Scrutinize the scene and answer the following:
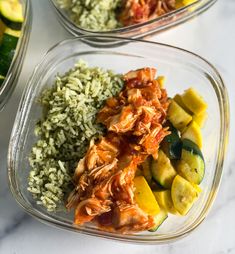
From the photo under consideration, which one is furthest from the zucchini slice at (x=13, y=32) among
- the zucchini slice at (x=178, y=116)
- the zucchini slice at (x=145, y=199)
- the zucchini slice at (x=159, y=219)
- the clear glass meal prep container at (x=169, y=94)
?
the zucchini slice at (x=159, y=219)

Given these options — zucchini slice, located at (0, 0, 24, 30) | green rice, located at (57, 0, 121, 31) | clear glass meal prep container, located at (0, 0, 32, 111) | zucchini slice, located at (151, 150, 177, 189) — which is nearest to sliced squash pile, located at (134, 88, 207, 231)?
zucchini slice, located at (151, 150, 177, 189)

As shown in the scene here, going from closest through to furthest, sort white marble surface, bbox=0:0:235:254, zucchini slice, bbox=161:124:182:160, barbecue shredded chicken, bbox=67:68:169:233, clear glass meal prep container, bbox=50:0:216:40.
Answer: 1. barbecue shredded chicken, bbox=67:68:169:233
2. zucchini slice, bbox=161:124:182:160
3. white marble surface, bbox=0:0:235:254
4. clear glass meal prep container, bbox=50:0:216:40

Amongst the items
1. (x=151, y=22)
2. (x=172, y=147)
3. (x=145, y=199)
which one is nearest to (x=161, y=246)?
(x=145, y=199)

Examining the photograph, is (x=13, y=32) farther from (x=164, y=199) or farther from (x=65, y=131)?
(x=164, y=199)

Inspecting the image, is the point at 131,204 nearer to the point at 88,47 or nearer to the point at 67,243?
the point at 67,243

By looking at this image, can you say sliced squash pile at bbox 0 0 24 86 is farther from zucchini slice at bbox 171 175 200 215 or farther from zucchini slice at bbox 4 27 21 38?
zucchini slice at bbox 171 175 200 215

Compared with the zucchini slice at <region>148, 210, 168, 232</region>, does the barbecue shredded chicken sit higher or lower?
higher

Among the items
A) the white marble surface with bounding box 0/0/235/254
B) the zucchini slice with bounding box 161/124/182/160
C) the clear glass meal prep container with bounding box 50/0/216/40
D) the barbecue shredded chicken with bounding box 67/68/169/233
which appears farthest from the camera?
the clear glass meal prep container with bounding box 50/0/216/40
